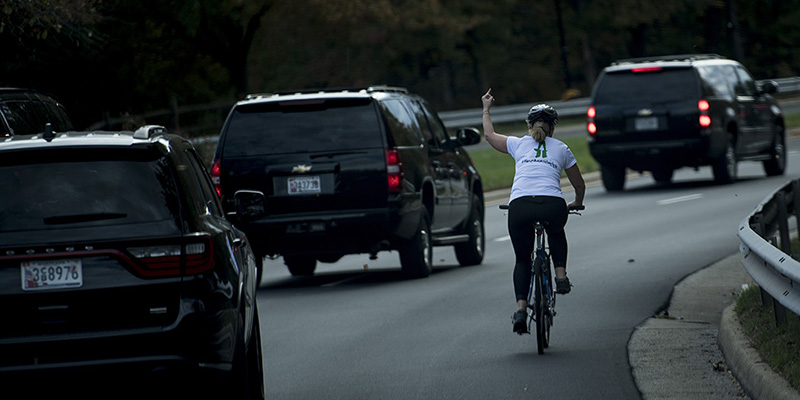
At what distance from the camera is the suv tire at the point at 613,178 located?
2617 cm

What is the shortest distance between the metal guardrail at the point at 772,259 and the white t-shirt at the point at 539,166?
1.30 m

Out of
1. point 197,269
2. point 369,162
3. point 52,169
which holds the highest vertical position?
point 52,169

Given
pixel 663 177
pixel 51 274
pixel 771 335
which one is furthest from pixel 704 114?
pixel 51 274

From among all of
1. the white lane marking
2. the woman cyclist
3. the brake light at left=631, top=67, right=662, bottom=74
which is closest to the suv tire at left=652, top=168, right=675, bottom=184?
the white lane marking

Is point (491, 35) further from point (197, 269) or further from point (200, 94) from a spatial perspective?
point (197, 269)

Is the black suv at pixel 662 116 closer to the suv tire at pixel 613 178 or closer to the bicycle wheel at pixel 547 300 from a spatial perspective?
the suv tire at pixel 613 178

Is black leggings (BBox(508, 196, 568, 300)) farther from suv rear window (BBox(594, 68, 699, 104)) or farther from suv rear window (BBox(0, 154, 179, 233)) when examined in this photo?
suv rear window (BBox(594, 68, 699, 104))

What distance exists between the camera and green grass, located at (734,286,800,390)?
25.0 ft

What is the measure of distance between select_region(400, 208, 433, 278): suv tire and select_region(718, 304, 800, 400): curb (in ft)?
17.0

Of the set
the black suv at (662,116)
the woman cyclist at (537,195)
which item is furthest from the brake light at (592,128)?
the woman cyclist at (537,195)

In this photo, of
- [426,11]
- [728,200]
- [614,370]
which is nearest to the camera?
[614,370]

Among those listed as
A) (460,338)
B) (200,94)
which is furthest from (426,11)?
(460,338)

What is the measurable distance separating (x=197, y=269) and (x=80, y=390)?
29.0 inches

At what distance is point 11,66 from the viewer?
77.5 ft
